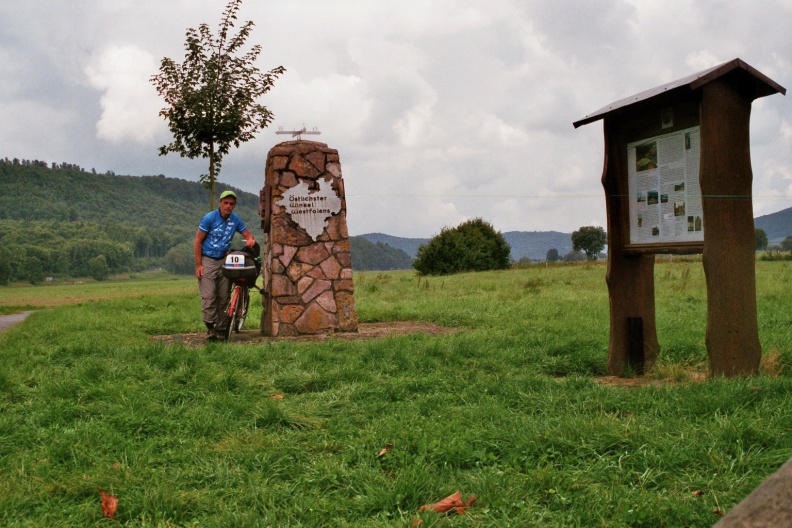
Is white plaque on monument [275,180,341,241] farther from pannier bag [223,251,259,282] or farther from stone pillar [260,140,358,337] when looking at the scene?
pannier bag [223,251,259,282]

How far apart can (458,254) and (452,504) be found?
126 feet

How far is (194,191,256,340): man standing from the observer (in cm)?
929

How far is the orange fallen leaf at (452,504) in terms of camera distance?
328 centimetres

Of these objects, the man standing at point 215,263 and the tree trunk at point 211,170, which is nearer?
the man standing at point 215,263

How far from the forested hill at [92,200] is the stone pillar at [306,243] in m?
138

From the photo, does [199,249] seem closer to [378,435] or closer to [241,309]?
[241,309]

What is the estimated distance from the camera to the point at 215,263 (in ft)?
30.6

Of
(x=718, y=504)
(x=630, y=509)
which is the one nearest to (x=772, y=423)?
(x=718, y=504)

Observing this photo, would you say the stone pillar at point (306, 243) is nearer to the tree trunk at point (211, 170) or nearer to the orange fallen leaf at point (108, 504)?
the tree trunk at point (211, 170)

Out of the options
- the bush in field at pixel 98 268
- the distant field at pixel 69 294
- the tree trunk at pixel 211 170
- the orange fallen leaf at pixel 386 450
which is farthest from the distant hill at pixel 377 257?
the orange fallen leaf at pixel 386 450

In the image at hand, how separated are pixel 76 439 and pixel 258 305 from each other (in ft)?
41.4

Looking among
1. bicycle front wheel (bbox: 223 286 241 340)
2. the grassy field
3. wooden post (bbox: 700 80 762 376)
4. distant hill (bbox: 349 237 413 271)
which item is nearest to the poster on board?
wooden post (bbox: 700 80 762 376)

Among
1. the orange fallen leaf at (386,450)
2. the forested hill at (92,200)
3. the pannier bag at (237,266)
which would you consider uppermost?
the forested hill at (92,200)

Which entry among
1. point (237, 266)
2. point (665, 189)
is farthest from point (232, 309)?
point (665, 189)
